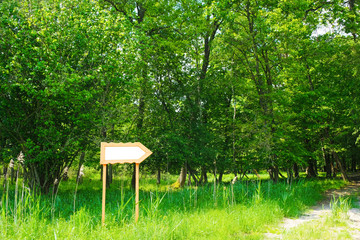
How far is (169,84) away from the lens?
11.1 m

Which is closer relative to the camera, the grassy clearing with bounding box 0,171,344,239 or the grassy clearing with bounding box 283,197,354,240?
the grassy clearing with bounding box 0,171,344,239

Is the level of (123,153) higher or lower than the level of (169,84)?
lower

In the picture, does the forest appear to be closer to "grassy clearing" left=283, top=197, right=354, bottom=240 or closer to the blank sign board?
the blank sign board

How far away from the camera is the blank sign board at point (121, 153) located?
468cm

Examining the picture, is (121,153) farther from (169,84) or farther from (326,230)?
(169,84)

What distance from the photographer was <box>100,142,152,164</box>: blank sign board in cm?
468

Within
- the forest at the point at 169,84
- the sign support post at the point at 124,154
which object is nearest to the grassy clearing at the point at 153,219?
the sign support post at the point at 124,154

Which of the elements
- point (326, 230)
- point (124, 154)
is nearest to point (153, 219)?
point (124, 154)

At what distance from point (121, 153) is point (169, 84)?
663cm

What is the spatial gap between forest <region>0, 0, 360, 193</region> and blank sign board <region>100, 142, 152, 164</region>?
2.49m

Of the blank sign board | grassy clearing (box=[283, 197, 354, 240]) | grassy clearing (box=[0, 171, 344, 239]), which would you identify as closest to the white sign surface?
the blank sign board

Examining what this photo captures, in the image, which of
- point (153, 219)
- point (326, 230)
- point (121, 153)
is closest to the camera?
point (153, 219)

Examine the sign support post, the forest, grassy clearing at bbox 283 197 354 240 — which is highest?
Result: the forest

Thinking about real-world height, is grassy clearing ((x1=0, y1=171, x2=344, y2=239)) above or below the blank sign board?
below
